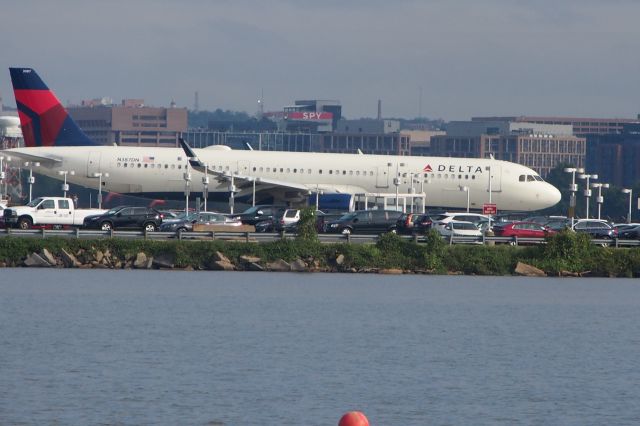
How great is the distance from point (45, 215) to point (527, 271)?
25589 mm

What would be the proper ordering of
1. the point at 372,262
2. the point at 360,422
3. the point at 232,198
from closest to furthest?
the point at 360,422 → the point at 372,262 → the point at 232,198

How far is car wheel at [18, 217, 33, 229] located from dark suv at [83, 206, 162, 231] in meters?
2.79

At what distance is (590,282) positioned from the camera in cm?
6556

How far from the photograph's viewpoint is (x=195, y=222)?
7581 centimetres

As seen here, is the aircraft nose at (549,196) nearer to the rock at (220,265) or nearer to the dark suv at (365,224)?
the dark suv at (365,224)

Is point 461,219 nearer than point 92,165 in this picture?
Yes

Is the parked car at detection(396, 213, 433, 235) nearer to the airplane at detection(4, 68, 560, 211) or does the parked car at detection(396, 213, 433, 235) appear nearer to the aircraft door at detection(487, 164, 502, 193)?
the airplane at detection(4, 68, 560, 211)

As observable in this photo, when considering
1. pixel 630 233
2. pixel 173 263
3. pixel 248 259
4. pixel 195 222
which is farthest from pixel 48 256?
pixel 630 233

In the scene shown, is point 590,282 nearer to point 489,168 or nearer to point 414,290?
point 414,290

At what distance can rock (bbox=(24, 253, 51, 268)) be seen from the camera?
6412 centimetres

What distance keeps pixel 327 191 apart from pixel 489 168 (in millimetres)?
10549

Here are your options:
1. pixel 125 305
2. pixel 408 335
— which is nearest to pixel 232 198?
pixel 125 305

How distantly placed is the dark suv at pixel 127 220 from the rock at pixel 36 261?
1037 centimetres

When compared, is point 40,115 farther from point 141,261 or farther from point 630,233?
point 630,233
